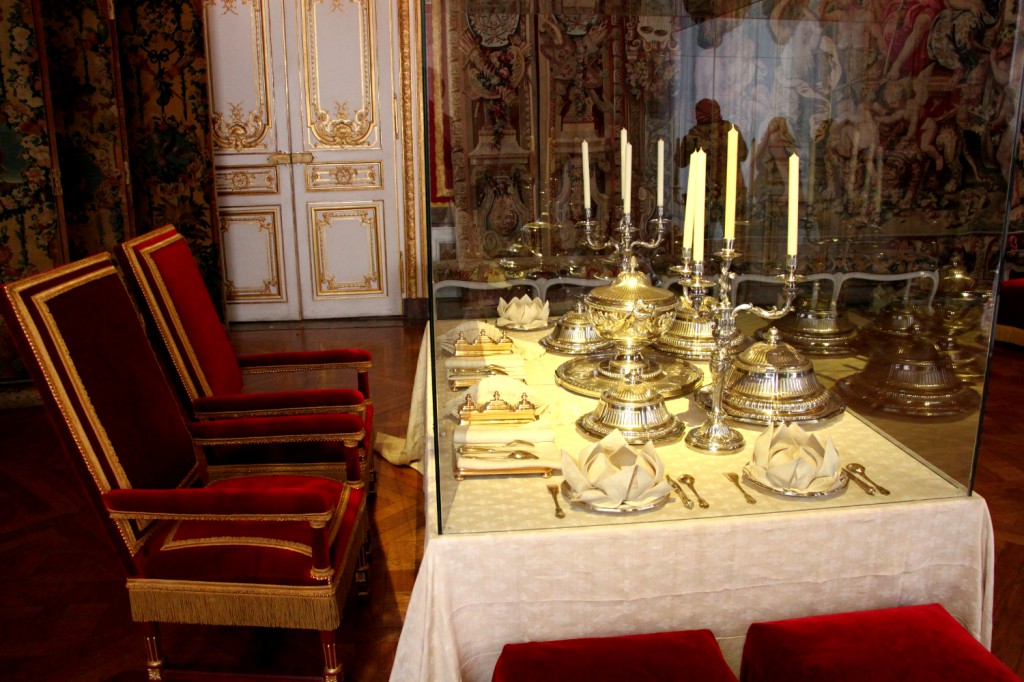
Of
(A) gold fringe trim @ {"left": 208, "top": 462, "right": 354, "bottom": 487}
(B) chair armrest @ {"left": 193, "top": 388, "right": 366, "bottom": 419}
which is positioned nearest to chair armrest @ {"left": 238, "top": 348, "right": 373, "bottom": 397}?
(B) chair armrest @ {"left": 193, "top": 388, "right": 366, "bottom": 419}

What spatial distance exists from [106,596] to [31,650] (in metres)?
0.28

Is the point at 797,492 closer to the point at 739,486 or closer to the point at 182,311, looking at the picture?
the point at 739,486

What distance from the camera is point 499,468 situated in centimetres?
146

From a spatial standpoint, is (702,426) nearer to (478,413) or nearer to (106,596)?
(478,413)

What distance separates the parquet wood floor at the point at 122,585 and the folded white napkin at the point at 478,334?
0.79 meters

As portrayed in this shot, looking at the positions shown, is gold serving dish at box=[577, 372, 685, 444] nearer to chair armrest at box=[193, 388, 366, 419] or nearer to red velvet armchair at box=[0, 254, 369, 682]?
red velvet armchair at box=[0, 254, 369, 682]

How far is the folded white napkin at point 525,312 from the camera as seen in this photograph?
6.82 feet

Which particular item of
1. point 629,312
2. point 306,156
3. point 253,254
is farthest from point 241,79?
point 629,312

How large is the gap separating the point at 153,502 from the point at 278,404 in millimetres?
663

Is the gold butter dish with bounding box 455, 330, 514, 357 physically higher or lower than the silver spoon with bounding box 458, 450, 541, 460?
higher

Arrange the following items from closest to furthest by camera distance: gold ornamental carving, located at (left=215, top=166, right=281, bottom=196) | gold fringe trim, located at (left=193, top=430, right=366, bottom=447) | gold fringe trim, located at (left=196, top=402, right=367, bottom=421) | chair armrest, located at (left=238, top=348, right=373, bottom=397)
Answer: gold fringe trim, located at (left=193, top=430, right=366, bottom=447)
gold fringe trim, located at (left=196, top=402, right=367, bottom=421)
chair armrest, located at (left=238, top=348, right=373, bottom=397)
gold ornamental carving, located at (left=215, top=166, right=281, bottom=196)

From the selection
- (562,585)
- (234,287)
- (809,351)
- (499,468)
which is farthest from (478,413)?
(234,287)

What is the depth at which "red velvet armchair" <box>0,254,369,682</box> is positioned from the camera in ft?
5.43

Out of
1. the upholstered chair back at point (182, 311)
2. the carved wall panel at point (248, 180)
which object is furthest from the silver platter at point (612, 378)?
the carved wall panel at point (248, 180)
